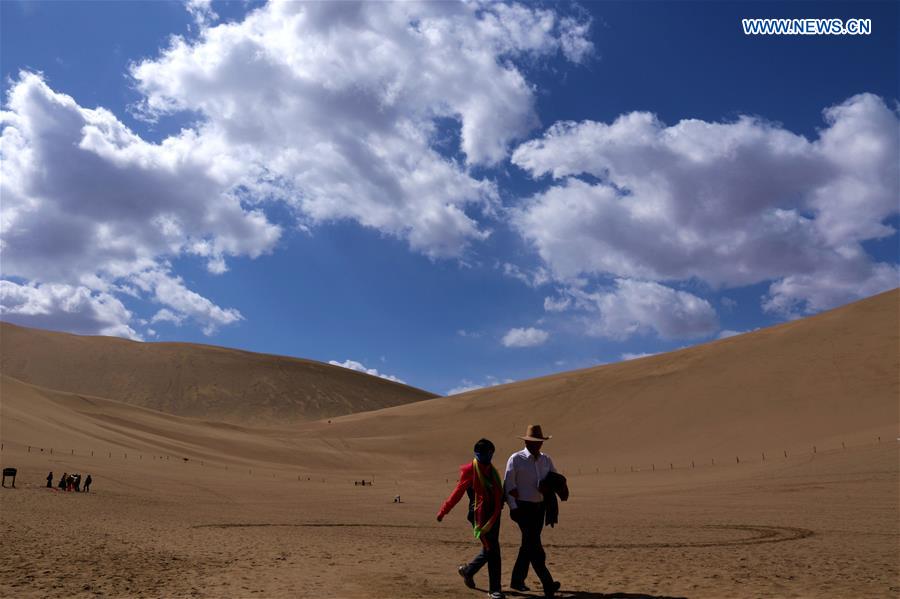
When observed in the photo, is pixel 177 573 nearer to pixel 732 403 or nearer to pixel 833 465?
pixel 833 465

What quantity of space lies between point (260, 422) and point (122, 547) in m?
95.2

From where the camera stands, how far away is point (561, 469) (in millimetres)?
40000

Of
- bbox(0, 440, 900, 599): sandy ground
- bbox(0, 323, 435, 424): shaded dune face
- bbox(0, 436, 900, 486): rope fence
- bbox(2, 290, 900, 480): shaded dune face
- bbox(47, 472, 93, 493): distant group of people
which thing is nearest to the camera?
bbox(0, 440, 900, 599): sandy ground

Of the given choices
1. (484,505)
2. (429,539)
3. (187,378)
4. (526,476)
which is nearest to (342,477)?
(429,539)

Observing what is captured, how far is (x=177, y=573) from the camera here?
30.1ft

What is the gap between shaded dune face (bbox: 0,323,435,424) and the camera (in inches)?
4201

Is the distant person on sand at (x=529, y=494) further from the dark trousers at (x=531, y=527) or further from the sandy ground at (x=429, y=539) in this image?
the sandy ground at (x=429, y=539)

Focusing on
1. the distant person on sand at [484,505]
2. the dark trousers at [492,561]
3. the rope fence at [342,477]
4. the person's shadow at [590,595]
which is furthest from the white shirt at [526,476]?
the rope fence at [342,477]

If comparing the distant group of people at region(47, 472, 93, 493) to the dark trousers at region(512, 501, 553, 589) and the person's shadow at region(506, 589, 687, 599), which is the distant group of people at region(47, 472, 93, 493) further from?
the dark trousers at region(512, 501, 553, 589)

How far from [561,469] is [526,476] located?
33.6 meters

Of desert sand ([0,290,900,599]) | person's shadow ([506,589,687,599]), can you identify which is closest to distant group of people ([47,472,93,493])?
desert sand ([0,290,900,599])

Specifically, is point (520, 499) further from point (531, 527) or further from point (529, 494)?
point (531, 527)

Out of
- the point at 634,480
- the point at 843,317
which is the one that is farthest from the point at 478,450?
the point at 843,317

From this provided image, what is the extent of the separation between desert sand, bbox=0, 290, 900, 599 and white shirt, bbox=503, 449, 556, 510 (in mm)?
1295
